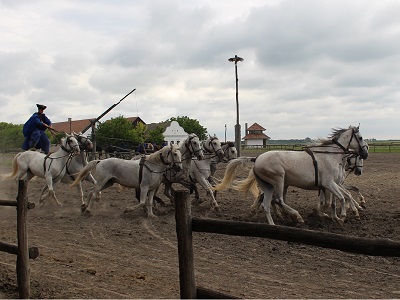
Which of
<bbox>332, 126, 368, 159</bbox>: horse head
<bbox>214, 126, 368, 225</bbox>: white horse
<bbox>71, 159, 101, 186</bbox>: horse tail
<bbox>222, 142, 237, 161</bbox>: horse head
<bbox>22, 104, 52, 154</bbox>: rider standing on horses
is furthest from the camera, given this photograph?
<bbox>222, 142, 237, 161</bbox>: horse head

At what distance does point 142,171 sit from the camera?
10820 mm

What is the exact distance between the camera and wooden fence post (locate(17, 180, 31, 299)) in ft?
16.7

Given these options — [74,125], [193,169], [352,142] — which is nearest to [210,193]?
[193,169]

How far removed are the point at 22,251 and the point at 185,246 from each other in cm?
267

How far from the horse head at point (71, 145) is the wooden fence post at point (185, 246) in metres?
9.00

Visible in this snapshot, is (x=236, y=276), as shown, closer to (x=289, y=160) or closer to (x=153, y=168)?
(x=289, y=160)

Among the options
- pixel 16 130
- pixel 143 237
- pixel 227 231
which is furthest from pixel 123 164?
pixel 16 130

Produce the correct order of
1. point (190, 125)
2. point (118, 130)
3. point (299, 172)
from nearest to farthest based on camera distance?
point (299, 172) < point (118, 130) < point (190, 125)

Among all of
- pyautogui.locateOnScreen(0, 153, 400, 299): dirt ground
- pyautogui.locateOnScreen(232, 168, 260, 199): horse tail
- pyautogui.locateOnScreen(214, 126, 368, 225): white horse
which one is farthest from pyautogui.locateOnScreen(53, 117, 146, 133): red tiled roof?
pyautogui.locateOnScreen(214, 126, 368, 225): white horse

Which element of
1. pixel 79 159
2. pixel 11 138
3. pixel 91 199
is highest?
pixel 11 138

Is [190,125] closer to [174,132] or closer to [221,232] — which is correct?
[174,132]

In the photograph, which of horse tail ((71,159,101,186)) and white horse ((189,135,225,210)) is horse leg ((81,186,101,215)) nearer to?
horse tail ((71,159,101,186))

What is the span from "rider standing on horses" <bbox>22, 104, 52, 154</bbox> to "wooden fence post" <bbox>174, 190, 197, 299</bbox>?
10.7m

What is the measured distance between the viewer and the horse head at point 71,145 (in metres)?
11.9
